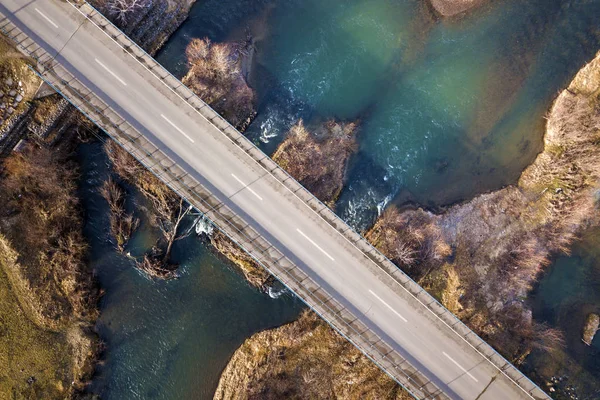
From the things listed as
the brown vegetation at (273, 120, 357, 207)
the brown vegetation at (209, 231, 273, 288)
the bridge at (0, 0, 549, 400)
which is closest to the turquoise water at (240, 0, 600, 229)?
the brown vegetation at (273, 120, 357, 207)

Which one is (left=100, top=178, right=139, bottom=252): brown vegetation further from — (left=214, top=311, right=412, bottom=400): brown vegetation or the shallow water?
(left=214, top=311, right=412, bottom=400): brown vegetation

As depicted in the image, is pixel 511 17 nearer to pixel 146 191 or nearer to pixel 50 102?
pixel 146 191

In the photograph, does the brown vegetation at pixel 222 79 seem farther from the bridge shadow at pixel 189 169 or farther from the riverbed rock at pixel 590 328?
the riverbed rock at pixel 590 328

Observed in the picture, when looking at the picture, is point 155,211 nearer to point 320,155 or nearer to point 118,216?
point 118,216

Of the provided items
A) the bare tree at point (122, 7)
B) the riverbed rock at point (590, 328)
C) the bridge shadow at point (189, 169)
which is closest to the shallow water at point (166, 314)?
the bridge shadow at point (189, 169)

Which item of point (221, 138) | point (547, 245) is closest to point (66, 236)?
point (221, 138)
